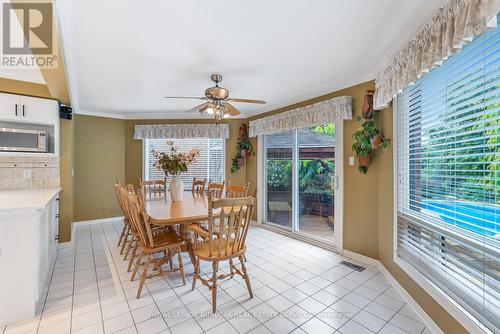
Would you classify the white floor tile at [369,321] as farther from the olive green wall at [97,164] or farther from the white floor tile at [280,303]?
the olive green wall at [97,164]

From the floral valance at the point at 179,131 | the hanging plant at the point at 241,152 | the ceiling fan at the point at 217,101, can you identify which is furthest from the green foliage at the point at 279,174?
the ceiling fan at the point at 217,101

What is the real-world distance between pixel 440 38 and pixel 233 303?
254 centimetres

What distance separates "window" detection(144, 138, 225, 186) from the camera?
501 cm

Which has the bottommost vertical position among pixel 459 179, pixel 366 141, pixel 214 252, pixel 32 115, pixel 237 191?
pixel 214 252

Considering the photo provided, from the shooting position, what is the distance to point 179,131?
4852 mm

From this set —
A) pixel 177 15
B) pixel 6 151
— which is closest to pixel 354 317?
pixel 177 15

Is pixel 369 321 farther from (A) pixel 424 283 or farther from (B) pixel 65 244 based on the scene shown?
(B) pixel 65 244

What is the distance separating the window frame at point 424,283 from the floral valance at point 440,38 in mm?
440

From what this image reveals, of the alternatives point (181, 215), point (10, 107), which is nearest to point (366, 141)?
point (181, 215)

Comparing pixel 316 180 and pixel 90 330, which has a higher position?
pixel 316 180

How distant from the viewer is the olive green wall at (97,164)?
175 inches

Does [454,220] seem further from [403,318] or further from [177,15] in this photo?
[177,15]

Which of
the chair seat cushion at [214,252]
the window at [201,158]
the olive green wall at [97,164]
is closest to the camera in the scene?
the chair seat cushion at [214,252]

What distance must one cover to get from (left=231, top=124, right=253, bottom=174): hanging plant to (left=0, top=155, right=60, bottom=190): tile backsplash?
2880 mm
